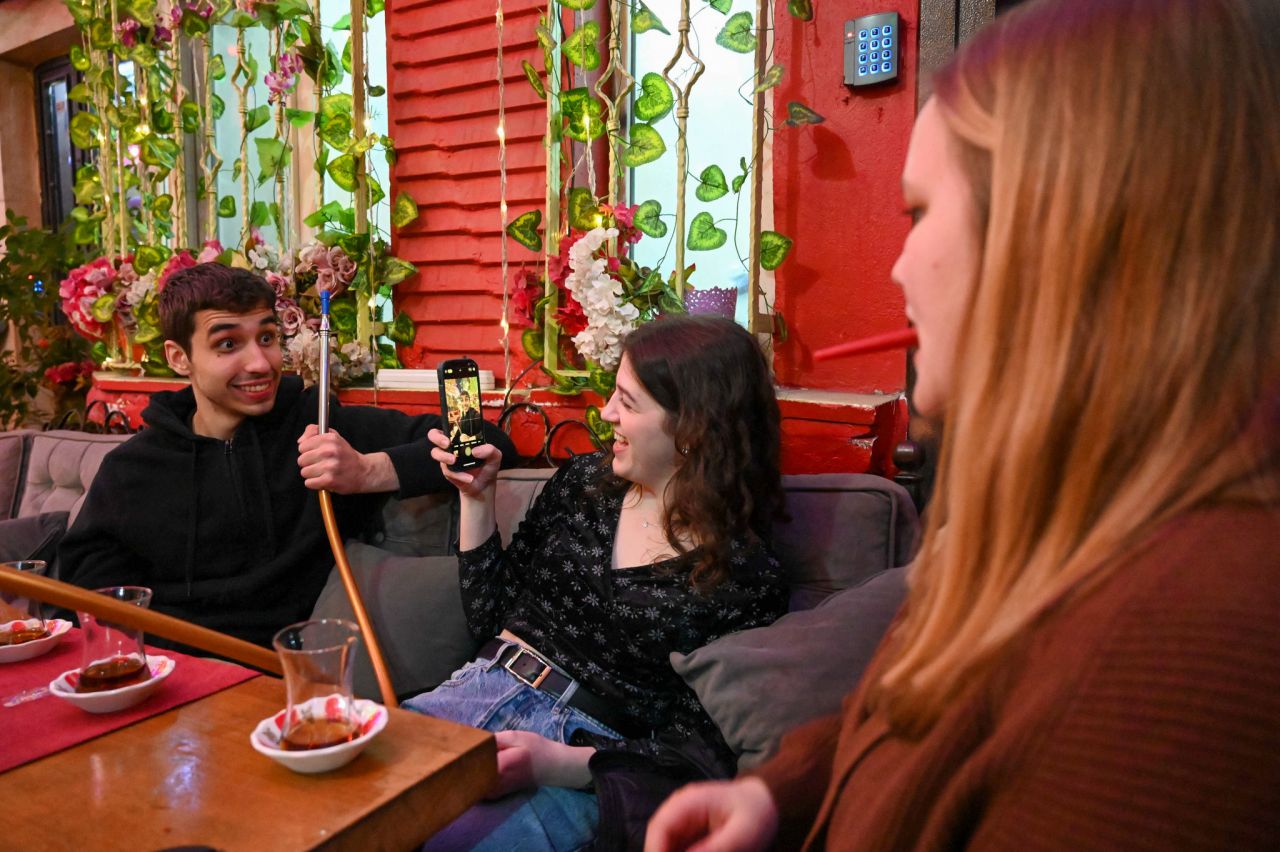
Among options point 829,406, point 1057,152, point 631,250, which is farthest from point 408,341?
point 1057,152

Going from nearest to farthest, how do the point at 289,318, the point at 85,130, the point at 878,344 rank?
the point at 878,344, the point at 289,318, the point at 85,130

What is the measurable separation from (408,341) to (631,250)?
0.80 m

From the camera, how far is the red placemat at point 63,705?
952 mm

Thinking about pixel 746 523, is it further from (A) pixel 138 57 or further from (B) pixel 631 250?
(A) pixel 138 57

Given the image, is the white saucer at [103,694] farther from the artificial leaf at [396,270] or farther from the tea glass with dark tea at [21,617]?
the artificial leaf at [396,270]

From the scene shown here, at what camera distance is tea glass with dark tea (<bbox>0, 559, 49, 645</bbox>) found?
4.09 feet

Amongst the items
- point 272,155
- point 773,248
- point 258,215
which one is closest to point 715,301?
point 773,248

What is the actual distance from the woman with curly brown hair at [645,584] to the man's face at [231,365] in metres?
0.62

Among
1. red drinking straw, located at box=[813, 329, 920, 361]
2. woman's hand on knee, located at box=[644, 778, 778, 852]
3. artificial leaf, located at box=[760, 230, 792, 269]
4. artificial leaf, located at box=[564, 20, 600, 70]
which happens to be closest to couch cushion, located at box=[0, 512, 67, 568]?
artificial leaf, located at box=[564, 20, 600, 70]

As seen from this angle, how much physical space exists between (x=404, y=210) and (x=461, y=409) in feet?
3.95

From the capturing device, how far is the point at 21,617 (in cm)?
129

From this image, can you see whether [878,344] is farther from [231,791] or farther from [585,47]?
[585,47]

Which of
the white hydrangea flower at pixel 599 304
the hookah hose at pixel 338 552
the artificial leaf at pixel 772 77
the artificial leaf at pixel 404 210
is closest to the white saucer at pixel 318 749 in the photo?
the hookah hose at pixel 338 552

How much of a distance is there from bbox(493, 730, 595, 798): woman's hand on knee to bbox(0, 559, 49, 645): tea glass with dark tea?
72cm
